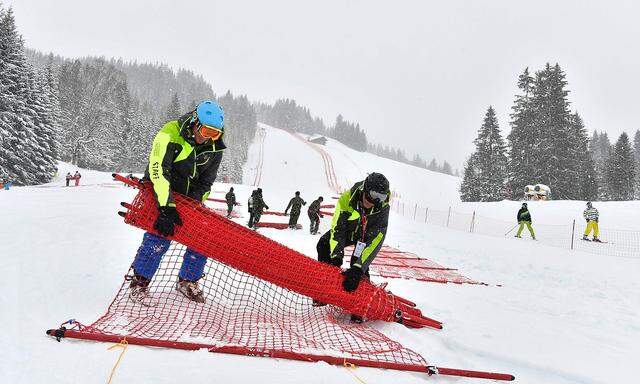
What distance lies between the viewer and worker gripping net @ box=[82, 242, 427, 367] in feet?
8.71

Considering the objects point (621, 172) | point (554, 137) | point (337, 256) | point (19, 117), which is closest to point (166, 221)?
point (337, 256)

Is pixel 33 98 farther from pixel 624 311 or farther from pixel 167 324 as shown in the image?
pixel 624 311

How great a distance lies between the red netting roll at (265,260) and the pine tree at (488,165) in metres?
37.4

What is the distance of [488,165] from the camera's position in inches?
1539

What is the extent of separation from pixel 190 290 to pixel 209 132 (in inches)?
58.9

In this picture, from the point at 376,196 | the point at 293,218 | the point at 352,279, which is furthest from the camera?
the point at 293,218

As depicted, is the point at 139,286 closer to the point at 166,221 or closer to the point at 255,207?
the point at 166,221

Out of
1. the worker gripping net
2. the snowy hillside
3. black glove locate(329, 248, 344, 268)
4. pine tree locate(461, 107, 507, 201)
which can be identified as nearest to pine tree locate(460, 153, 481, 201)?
pine tree locate(461, 107, 507, 201)

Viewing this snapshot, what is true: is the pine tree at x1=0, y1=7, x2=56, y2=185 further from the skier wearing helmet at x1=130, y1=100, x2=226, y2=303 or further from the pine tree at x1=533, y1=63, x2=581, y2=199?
the pine tree at x1=533, y1=63, x2=581, y2=199

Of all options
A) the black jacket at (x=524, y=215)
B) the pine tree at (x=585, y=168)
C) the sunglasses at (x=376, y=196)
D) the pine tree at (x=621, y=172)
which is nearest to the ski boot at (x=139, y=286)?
the sunglasses at (x=376, y=196)

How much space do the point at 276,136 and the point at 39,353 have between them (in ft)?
320

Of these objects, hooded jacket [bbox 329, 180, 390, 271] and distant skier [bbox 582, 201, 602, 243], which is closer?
hooded jacket [bbox 329, 180, 390, 271]

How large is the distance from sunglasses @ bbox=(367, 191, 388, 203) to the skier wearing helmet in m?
1.54

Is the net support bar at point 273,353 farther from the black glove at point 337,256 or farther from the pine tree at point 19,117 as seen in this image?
the pine tree at point 19,117
